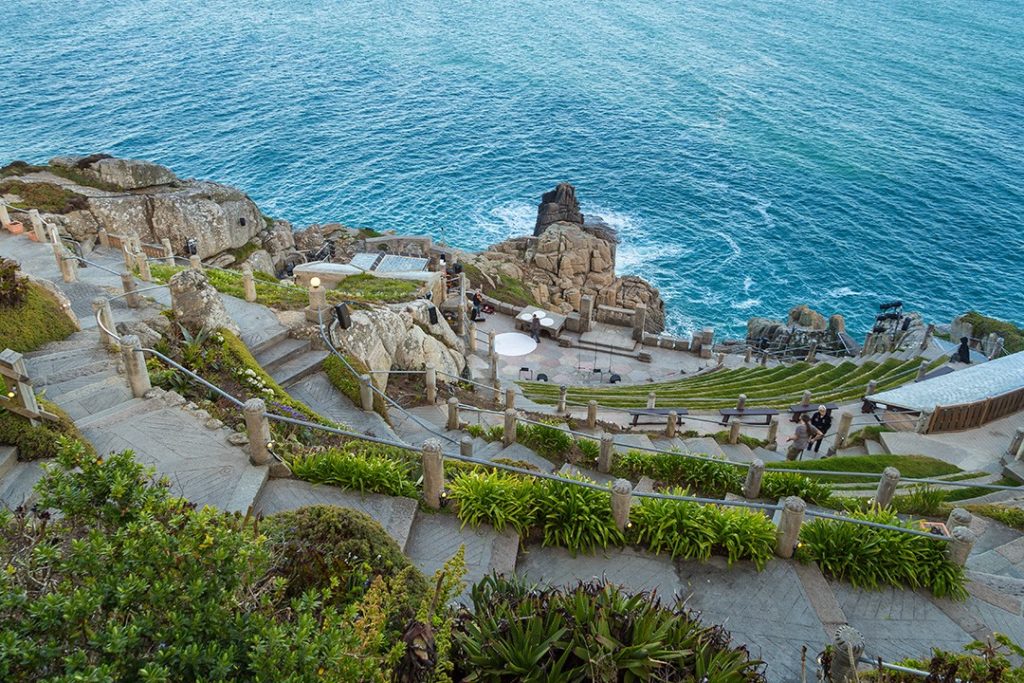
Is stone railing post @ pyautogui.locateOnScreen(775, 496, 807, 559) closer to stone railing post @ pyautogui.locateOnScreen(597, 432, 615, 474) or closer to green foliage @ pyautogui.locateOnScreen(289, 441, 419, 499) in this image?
stone railing post @ pyautogui.locateOnScreen(597, 432, 615, 474)

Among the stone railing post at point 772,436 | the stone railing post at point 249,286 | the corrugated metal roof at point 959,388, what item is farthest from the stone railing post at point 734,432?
the stone railing post at point 249,286

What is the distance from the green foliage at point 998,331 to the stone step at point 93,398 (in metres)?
35.1

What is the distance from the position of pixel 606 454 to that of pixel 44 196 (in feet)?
107

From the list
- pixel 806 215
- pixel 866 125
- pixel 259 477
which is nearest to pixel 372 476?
pixel 259 477

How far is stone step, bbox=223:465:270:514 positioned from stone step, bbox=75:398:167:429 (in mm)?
3305

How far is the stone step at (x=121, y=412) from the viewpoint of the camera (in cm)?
1418

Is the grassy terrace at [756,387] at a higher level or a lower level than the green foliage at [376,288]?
lower

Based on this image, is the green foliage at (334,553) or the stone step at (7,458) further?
the stone step at (7,458)

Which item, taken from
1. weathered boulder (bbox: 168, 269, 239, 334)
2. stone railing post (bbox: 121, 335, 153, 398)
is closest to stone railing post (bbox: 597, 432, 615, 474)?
stone railing post (bbox: 121, 335, 153, 398)

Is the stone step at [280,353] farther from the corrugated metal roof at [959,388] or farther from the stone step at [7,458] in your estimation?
the corrugated metal roof at [959,388]

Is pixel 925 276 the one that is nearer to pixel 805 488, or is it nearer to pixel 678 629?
pixel 805 488

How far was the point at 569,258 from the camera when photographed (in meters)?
49.2

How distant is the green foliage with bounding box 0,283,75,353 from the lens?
55.3 feet

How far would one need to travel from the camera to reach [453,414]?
19.9m
